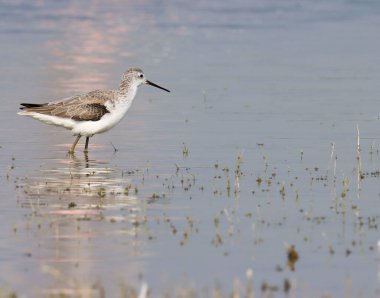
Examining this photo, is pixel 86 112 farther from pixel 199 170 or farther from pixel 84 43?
pixel 84 43

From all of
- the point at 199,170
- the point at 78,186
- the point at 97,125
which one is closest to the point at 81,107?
the point at 97,125

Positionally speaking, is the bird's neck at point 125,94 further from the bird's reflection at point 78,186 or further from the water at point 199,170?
the bird's reflection at point 78,186

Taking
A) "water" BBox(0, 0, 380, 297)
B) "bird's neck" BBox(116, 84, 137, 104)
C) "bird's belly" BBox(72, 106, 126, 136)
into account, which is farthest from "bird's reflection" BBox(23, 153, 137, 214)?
"bird's neck" BBox(116, 84, 137, 104)

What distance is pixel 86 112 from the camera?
68.0 feet

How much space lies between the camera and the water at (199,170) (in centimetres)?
1216

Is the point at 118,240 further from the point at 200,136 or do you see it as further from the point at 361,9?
the point at 361,9

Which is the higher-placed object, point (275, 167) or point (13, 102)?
A: point (13, 102)

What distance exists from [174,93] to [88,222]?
13097 mm

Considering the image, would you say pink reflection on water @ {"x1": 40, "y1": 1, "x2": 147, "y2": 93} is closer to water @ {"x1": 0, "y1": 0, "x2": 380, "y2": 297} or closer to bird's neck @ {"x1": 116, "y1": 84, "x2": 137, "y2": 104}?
water @ {"x1": 0, "y1": 0, "x2": 380, "y2": 297}

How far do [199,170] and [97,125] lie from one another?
122 inches

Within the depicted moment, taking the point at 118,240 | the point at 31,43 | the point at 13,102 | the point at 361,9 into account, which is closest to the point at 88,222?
the point at 118,240

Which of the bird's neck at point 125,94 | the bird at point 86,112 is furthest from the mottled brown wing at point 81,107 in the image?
the bird's neck at point 125,94

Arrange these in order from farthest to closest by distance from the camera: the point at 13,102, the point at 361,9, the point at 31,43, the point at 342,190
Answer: the point at 361,9 → the point at 31,43 → the point at 13,102 → the point at 342,190

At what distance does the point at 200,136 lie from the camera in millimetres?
21594
